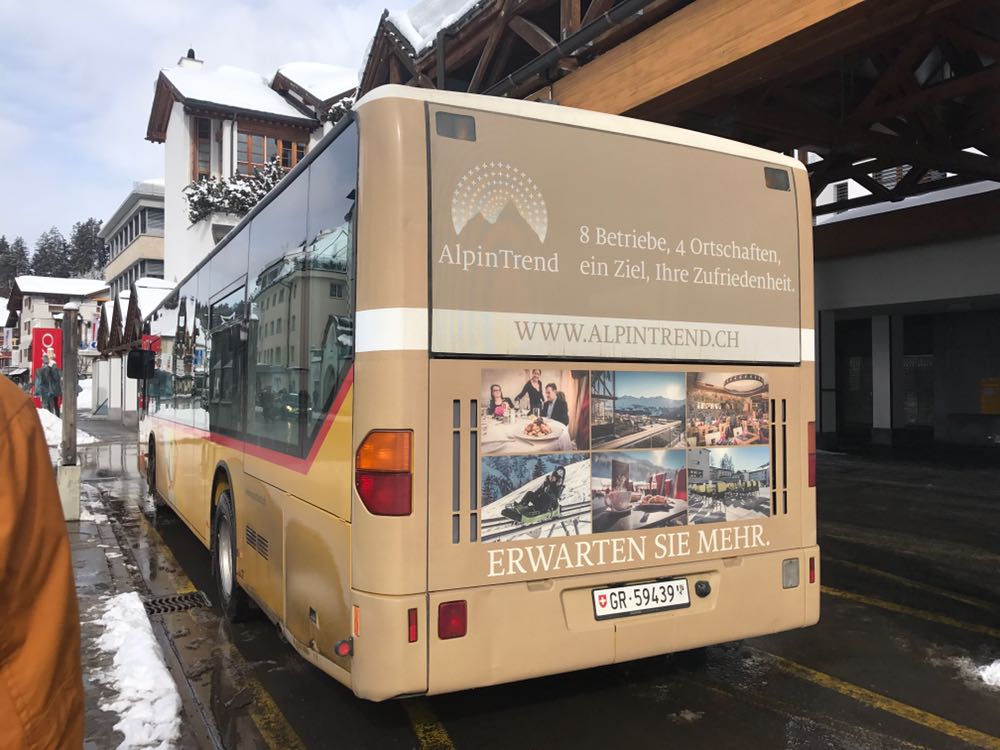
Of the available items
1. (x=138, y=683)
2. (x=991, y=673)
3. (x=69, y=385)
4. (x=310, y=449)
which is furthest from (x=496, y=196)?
(x=69, y=385)

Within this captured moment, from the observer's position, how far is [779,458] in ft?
13.7

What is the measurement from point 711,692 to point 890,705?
3.10ft

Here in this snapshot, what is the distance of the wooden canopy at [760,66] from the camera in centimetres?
652

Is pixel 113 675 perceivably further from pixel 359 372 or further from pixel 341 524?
pixel 359 372

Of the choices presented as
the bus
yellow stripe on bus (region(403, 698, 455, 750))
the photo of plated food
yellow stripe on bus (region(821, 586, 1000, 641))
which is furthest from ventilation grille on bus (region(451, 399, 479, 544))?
yellow stripe on bus (region(821, 586, 1000, 641))

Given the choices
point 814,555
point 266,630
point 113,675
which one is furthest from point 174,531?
point 814,555

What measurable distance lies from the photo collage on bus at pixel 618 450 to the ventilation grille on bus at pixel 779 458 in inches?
1.9

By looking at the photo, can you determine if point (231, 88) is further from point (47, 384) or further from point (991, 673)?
point (991, 673)

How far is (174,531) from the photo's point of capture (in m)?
9.22

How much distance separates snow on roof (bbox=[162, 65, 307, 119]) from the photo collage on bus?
1172 inches

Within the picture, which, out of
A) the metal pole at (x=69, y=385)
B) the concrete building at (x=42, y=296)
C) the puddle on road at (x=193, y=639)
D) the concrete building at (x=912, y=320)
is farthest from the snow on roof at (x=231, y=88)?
the concrete building at (x=42, y=296)

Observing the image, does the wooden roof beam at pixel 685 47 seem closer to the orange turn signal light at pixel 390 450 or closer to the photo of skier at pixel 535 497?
the photo of skier at pixel 535 497

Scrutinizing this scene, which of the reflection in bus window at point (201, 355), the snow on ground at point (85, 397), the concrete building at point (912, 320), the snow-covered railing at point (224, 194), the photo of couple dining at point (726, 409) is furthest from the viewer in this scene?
the snow on ground at point (85, 397)

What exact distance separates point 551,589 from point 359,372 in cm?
134
